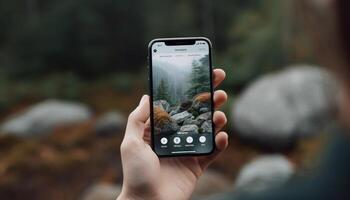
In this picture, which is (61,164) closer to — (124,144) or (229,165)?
(229,165)

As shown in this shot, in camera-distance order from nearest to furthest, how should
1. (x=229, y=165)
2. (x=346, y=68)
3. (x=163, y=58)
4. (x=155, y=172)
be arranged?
(x=346, y=68)
(x=155, y=172)
(x=163, y=58)
(x=229, y=165)

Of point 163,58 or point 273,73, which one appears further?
point 273,73

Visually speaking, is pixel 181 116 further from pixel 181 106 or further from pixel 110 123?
pixel 110 123

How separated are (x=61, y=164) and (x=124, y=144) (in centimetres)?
674

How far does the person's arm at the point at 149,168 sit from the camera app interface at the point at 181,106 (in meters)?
0.02

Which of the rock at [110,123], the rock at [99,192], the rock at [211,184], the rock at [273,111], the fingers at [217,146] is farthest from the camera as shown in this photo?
the rock at [110,123]

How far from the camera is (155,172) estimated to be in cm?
143

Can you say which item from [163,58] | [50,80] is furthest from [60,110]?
[163,58]

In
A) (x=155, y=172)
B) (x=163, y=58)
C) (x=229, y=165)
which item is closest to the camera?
(x=155, y=172)

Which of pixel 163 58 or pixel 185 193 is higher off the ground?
pixel 163 58

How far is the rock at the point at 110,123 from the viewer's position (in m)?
8.05

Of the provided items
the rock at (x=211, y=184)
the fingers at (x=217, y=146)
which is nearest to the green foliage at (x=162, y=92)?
the fingers at (x=217, y=146)

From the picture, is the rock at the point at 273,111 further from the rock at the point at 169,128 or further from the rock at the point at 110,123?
the rock at the point at 169,128

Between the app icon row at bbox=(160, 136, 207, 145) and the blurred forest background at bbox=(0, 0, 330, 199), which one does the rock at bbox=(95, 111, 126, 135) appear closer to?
the blurred forest background at bbox=(0, 0, 330, 199)
